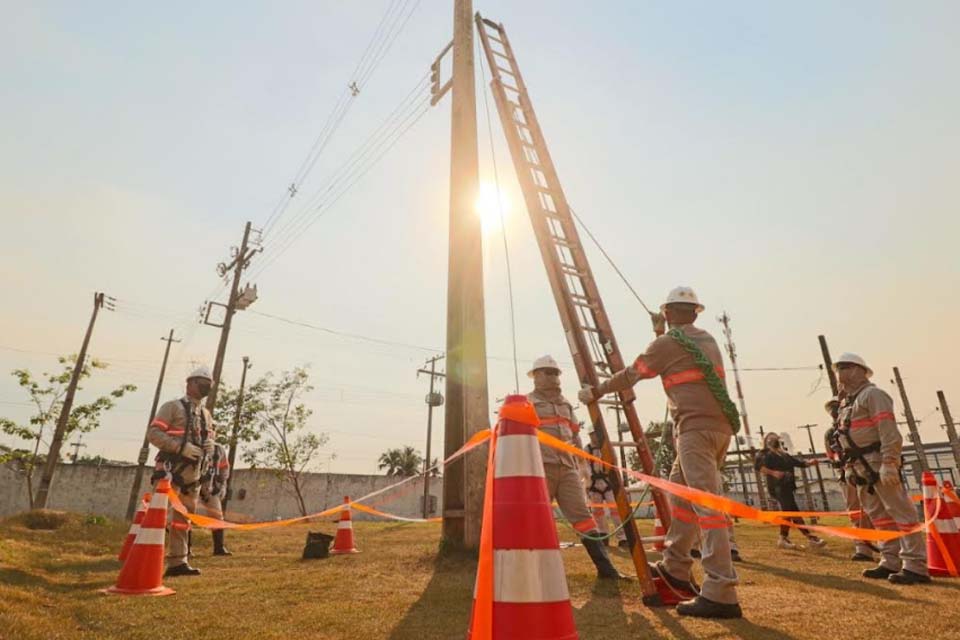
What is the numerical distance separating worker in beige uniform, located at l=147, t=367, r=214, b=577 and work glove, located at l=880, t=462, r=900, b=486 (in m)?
7.19

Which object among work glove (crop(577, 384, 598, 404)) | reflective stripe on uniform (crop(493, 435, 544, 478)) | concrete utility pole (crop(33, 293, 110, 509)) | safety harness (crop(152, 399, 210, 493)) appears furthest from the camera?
concrete utility pole (crop(33, 293, 110, 509))

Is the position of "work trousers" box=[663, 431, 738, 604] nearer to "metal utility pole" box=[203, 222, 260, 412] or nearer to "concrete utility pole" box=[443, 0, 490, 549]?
"concrete utility pole" box=[443, 0, 490, 549]

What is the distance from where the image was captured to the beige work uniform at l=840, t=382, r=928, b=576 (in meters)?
4.91

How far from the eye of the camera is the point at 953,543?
546 cm

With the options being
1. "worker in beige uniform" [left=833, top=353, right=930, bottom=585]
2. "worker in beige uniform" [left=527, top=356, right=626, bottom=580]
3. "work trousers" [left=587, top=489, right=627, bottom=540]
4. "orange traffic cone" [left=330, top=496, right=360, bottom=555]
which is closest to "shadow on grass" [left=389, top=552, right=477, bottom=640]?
"worker in beige uniform" [left=527, top=356, right=626, bottom=580]

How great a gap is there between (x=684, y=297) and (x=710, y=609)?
86.5 inches

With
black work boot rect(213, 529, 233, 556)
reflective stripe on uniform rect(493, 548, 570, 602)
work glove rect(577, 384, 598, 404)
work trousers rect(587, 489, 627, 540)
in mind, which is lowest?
black work boot rect(213, 529, 233, 556)

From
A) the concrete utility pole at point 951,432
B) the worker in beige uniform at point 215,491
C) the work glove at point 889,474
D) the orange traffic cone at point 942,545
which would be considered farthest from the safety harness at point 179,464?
the concrete utility pole at point 951,432

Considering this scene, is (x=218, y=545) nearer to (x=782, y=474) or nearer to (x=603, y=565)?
(x=603, y=565)

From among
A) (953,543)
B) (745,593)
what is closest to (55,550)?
(745,593)

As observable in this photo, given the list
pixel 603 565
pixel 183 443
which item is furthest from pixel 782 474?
pixel 183 443

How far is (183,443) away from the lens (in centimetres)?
603

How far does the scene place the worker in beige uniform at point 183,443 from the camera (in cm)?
593

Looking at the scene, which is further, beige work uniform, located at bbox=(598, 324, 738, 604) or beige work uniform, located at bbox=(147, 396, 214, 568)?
beige work uniform, located at bbox=(147, 396, 214, 568)
